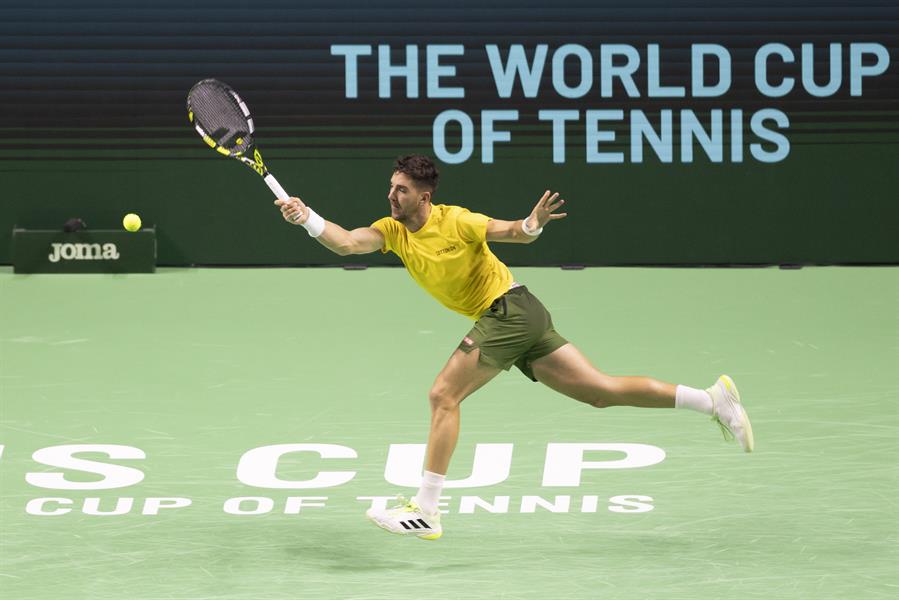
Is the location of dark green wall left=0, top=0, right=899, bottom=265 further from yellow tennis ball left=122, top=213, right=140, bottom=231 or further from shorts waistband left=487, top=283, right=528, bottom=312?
shorts waistband left=487, top=283, right=528, bottom=312

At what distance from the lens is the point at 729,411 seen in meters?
7.52

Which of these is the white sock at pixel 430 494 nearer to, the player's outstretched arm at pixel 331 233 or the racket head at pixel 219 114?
the player's outstretched arm at pixel 331 233

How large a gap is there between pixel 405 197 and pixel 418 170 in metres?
0.13

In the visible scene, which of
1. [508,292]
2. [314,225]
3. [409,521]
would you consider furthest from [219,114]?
[409,521]

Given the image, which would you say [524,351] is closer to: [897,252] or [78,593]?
[78,593]

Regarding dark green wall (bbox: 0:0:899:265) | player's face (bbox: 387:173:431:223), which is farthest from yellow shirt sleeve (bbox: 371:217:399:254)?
dark green wall (bbox: 0:0:899:265)

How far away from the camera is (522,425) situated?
9125 mm

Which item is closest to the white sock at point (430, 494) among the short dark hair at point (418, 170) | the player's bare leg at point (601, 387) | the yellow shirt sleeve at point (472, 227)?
the player's bare leg at point (601, 387)

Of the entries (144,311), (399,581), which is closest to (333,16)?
(144,311)

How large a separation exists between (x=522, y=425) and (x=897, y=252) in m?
8.64

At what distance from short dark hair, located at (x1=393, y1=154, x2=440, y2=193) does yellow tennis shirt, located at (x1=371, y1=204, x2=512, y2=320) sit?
0.12 metres

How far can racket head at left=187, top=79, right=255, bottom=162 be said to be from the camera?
26.3 ft

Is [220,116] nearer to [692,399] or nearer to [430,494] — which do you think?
[430,494]

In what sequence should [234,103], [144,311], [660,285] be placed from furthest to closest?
[660,285] < [144,311] < [234,103]
